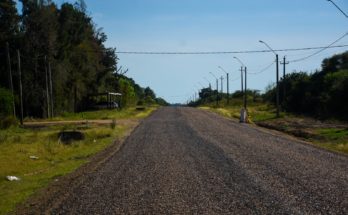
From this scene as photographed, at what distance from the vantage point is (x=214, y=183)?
15.0 metres

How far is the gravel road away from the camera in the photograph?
460 inches

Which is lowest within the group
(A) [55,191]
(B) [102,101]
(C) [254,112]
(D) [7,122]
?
(C) [254,112]

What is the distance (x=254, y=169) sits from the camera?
58.7 feet

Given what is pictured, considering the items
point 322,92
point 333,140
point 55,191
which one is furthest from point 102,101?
point 55,191

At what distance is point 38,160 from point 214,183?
11.2 metres

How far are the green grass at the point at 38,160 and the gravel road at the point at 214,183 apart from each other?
127 centimetres

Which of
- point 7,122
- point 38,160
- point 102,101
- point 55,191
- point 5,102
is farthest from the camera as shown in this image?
point 102,101

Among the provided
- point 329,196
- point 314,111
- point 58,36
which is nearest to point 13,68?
point 58,36

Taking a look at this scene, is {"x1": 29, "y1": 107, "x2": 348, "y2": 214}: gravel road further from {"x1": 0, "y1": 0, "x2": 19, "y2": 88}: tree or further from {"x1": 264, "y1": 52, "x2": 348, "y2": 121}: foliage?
{"x1": 0, "y1": 0, "x2": 19, "y2": 88}: tree

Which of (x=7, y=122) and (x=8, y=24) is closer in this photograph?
(x=7, y=122)

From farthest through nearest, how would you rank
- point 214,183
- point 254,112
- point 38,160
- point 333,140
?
point 254,112
point 333,140
point 38,160
point 214,183

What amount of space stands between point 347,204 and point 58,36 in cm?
6233

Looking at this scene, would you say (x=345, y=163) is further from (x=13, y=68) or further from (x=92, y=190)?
(x=13, y=68)

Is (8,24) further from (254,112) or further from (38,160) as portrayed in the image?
(38,160)
